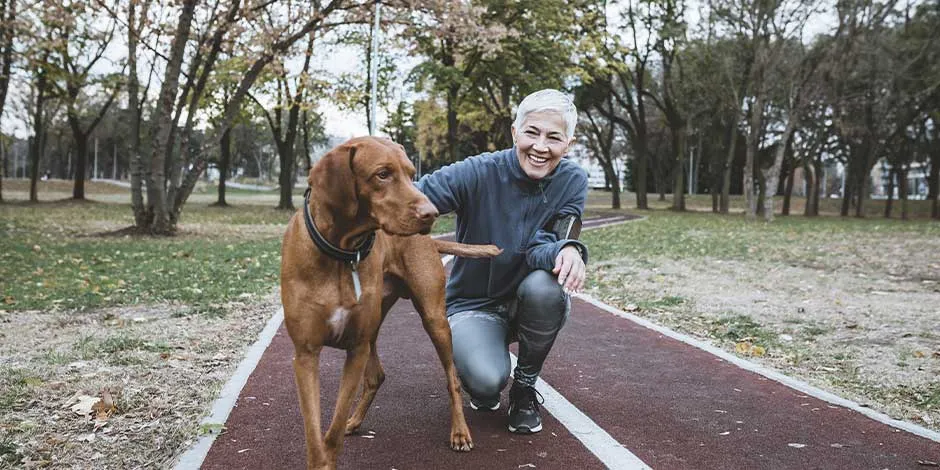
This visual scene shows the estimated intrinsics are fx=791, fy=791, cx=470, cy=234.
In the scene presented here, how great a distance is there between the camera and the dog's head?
3012 mm

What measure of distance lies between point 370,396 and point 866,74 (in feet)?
127

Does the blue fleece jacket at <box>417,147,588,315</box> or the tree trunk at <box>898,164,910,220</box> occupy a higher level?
the tree trunk at <box>898,164,910,220</box>

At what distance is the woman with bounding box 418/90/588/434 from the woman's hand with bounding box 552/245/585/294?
2 centimetres

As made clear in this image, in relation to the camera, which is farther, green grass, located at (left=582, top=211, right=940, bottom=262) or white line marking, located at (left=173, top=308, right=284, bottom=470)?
green grass, located at (left=582, top=211, right=940, bottom=262)

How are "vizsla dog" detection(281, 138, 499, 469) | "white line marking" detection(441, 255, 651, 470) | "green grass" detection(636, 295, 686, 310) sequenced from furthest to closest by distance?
"green grass" detection(636, 295, 686, 310) → "white line marking" detection(441, 255, 651, 470) → "vizsla dog" detection(281, 138, 499, 469)

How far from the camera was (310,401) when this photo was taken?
326 centimetres

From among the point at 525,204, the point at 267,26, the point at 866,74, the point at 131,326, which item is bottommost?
the point at 131,326

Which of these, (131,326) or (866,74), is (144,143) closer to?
(131,326)

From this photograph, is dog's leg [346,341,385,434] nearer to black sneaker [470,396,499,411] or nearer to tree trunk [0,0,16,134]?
black sneaker [470,396,499,411]

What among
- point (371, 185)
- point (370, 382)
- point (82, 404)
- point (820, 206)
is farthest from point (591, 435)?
point (820, 206)

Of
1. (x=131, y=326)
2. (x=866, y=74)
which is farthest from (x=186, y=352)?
(x=866, y=74)

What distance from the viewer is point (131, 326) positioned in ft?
24.3

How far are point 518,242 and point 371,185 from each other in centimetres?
157

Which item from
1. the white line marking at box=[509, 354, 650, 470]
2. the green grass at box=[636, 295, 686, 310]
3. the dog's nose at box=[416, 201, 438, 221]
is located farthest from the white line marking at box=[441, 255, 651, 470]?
the green grass at box=[636, 295, 686, 310]
